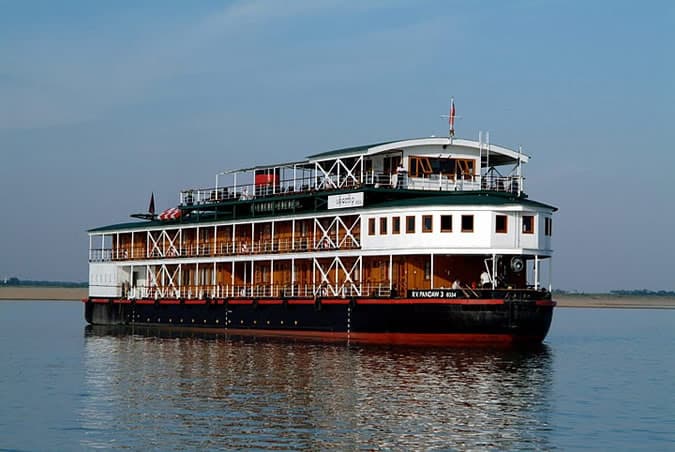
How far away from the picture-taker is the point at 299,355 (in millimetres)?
45969

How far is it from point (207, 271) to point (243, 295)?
6108mm

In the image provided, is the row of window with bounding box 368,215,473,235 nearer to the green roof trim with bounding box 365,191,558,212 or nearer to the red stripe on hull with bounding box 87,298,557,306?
the green roof trim with bounding box 365,191,558,212

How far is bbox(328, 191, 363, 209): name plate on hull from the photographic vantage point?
55.0m

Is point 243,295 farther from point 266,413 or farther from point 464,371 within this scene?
point 266,413

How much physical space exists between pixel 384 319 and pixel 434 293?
3401 millimetres

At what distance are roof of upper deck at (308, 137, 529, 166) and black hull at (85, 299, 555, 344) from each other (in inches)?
317

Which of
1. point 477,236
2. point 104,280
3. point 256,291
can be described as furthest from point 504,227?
point 104,280

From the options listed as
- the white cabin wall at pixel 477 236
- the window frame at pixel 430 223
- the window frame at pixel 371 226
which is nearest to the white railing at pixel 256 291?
the window frame at pixel 371 226

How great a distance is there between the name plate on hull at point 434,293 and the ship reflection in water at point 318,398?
8.19 ft

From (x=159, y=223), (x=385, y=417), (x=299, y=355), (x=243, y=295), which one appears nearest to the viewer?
(x=385, y=417)

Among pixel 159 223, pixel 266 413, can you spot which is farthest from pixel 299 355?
pixel 159 223

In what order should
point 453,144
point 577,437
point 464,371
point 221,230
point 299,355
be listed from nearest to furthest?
point 577,437 → point 464,371 → point 299,355 → point 453,144 → point 221,230

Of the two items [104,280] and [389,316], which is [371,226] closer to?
[389,316]

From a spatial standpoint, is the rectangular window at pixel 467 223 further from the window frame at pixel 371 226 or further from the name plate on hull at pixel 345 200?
the name plate on hull at pixel 345 200
